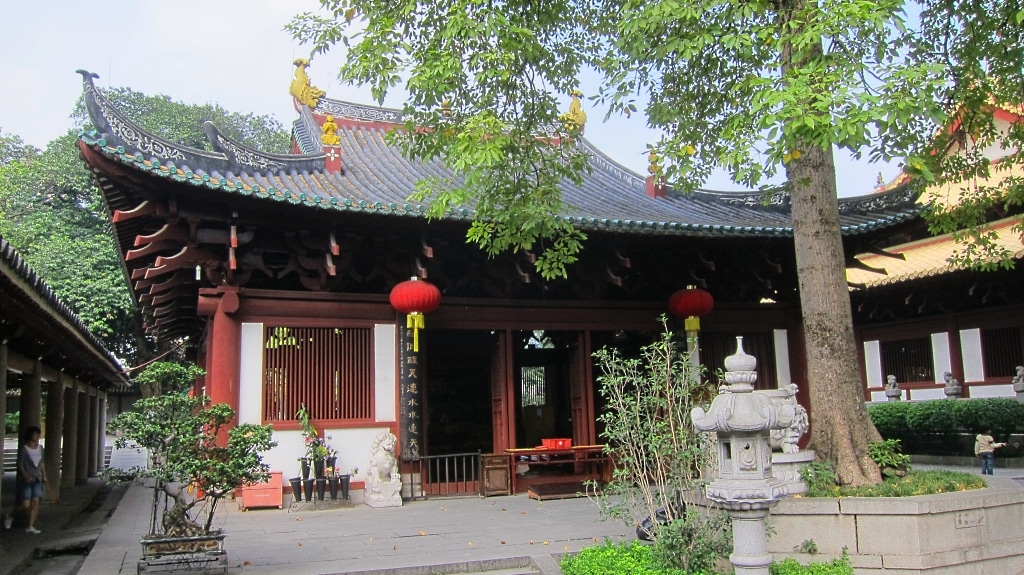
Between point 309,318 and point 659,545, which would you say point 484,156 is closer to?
point 659,545

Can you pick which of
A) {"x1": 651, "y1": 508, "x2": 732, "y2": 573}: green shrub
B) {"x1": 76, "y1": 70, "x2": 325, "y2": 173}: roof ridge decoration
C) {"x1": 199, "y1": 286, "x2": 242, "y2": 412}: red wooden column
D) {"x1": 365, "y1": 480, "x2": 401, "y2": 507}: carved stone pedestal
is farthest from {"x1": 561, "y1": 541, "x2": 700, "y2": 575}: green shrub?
{"x1": 76, "y1": 70, "x2": 325, "y2": 173}: roof ridge decoration

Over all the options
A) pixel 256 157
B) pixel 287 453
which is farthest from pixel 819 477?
pixel 256 157

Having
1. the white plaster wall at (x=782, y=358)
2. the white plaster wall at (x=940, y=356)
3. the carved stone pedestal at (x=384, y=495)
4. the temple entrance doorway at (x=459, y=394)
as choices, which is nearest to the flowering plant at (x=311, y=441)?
the carved stone pedestal at (x=384, y=495)

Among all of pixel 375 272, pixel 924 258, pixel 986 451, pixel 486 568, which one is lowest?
pixel 486 568

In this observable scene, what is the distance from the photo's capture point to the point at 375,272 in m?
9.95

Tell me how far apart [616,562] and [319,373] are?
5.24 metres

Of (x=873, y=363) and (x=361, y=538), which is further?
(x=873, y=363)

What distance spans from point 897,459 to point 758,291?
6.08 m

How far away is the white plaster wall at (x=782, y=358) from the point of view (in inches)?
476

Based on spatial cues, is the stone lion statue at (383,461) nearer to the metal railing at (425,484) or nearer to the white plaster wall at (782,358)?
the metal railing at (425,484)

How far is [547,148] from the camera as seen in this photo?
7.82 m

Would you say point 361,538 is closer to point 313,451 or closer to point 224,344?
point 313,451

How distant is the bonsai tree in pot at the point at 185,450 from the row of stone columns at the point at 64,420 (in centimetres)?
280

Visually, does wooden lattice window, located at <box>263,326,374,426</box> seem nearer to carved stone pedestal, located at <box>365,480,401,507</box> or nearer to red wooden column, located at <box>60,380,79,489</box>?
carved stone pedestal, located at <box>365,480,401,507</box>
